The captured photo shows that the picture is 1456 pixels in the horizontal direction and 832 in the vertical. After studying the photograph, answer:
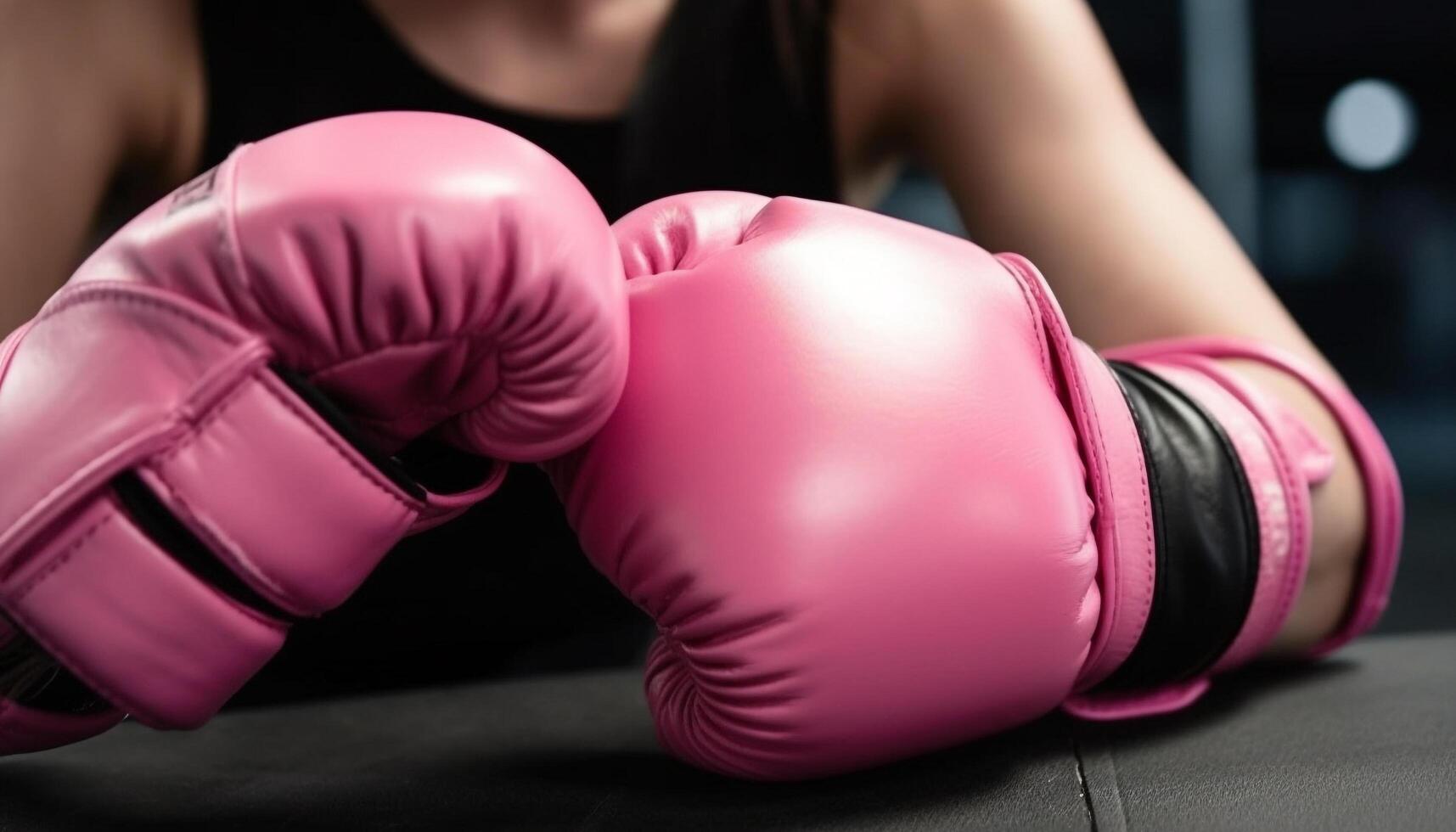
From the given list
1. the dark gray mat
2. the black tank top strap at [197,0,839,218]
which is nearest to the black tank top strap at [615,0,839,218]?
the black tank top strap at [197,0,839,218]

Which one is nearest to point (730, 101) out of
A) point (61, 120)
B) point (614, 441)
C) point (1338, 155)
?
point (61, 120)

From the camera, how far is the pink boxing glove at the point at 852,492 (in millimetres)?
448

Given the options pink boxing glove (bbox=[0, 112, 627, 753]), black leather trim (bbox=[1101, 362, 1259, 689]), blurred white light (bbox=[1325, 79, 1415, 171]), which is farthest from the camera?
blurred white light (bbox=[1325, 79, 1415, 171])

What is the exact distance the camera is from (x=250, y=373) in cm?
40

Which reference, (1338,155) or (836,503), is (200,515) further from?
(1338,155)

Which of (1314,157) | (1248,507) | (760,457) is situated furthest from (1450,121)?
(760,457)

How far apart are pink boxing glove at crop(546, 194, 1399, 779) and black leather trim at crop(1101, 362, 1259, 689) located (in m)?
0.01

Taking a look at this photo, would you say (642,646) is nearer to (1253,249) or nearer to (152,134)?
(152,134)

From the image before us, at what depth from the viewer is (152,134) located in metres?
0.88

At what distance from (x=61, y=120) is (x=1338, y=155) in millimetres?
3847

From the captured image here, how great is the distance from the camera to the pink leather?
0.45 m

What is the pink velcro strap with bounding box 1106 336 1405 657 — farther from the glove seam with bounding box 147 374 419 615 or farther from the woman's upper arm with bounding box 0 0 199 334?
the woman's upper arm with bounding box 0 0 199 334

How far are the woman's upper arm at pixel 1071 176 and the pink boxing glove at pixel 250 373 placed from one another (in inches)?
19.1

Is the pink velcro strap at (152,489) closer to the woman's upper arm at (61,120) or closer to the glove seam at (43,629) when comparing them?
the glove seam at (43,629)
